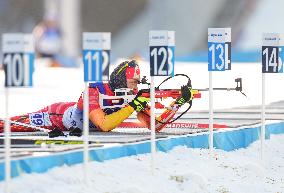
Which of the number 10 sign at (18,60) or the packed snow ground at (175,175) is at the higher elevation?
the number 10 sign at (18,60)

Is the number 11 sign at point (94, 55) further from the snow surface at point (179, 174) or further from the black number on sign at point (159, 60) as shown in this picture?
the black number on sign at point (159, 60)

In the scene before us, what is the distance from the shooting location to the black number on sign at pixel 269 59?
16406 millimetres

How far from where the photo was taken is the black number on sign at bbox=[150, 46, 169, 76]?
14.7 m

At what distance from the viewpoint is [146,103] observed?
665 inches

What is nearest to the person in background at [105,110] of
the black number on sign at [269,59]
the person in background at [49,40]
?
the black number on sign at [269,59]

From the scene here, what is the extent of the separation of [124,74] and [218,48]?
Result: 4.60 ft

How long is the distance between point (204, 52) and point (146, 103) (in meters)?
26.5

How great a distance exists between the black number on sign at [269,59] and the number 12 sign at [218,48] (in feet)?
1.37

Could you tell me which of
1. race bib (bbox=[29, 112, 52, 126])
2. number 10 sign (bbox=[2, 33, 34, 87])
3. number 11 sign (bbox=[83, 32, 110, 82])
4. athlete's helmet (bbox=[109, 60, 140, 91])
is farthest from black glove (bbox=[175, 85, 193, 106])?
number 10 sign (bbox=[2, 33, 34, 87])

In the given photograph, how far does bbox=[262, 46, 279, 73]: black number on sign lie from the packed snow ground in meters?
1.06

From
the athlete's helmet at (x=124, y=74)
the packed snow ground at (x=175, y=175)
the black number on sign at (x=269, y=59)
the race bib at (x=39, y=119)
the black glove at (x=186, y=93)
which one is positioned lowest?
the packed snow ground at (x=175, y=175)

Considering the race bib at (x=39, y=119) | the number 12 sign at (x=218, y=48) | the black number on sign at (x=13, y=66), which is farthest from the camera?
the race bib at (x=39, y=119)

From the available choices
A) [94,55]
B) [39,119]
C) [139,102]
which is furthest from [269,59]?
[94,55]

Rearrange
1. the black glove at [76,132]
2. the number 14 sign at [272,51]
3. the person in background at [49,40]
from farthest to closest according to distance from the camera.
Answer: the person in background at [49,40] → the black glove at [76,132] → the number 14 sign at [272,51]
